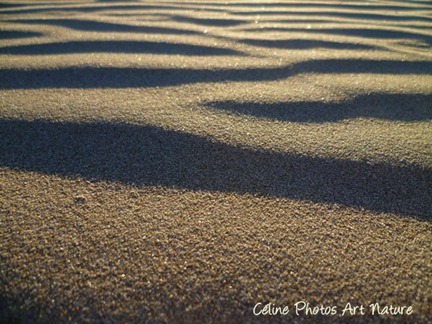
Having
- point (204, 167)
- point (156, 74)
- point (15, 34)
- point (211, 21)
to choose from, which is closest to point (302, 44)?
point (211, 21)

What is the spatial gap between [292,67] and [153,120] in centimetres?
75

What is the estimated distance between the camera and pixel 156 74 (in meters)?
1.35

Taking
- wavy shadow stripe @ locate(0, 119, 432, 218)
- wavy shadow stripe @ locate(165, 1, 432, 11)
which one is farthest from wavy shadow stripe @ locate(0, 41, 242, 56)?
wavy shadow stripe @ locate(165, 1, 432, 11)

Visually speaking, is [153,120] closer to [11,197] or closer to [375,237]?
[11,197]

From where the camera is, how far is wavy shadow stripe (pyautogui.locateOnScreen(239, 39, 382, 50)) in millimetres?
1706

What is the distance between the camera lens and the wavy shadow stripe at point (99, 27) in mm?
1928

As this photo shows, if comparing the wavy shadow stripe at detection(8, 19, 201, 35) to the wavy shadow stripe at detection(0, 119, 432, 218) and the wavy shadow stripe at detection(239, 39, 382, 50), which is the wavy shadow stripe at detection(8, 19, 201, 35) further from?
the wavy shadow stripe at detection(0, 119, 432, 218)

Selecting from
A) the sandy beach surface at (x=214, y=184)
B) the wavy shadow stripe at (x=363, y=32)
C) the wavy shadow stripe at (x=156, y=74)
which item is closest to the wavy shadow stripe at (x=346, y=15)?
the wavy shadow stripe at (x=363, y=32)

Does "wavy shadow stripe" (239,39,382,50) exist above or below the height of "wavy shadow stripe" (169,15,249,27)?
below

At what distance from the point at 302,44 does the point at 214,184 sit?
4.11 ft

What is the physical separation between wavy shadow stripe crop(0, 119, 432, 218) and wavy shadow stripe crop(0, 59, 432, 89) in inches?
14.2

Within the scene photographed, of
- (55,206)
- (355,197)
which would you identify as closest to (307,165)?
(355,197)

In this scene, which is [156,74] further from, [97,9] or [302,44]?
[97,9]

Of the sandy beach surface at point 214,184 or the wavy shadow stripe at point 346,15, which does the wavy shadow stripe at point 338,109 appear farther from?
the wavy shadow stripe at point 346,15
